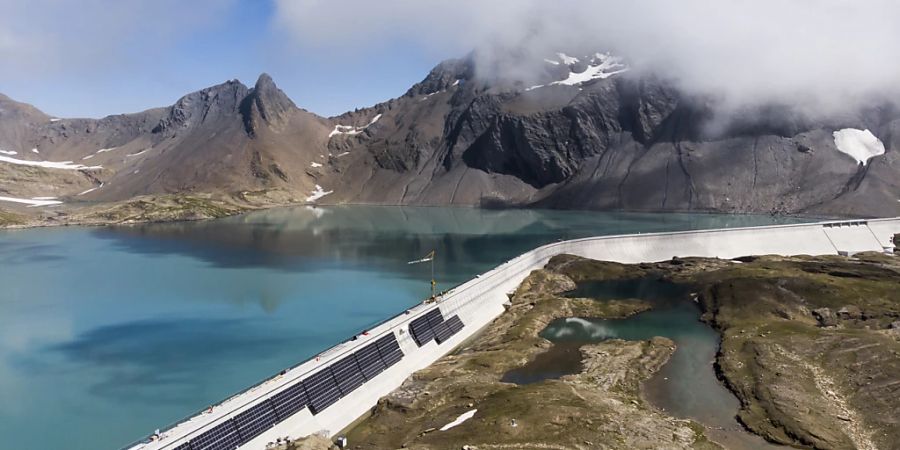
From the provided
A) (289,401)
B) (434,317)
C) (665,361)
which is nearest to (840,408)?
(665,361)

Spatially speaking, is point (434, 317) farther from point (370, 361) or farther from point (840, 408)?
point (840, 408)

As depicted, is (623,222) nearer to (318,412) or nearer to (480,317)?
(480,317)

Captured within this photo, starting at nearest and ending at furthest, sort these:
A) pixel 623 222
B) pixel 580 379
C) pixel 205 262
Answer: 1. pixel 580 379
2. pixel 205 262
3. pixel 623 222

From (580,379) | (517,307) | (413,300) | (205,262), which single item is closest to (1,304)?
(205,262)

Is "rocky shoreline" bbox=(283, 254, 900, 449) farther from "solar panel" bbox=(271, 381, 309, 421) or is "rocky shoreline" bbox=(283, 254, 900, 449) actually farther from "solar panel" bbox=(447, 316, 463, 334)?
"solar panel" bbox=(271, 381, 309, 421)

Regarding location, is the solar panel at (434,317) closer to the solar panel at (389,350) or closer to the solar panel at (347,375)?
the solar panel at (389,350)

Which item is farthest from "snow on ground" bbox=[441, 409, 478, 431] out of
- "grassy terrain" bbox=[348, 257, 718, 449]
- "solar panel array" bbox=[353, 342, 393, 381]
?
"solar panel array" bbox=[353, 342, 393, 381]
